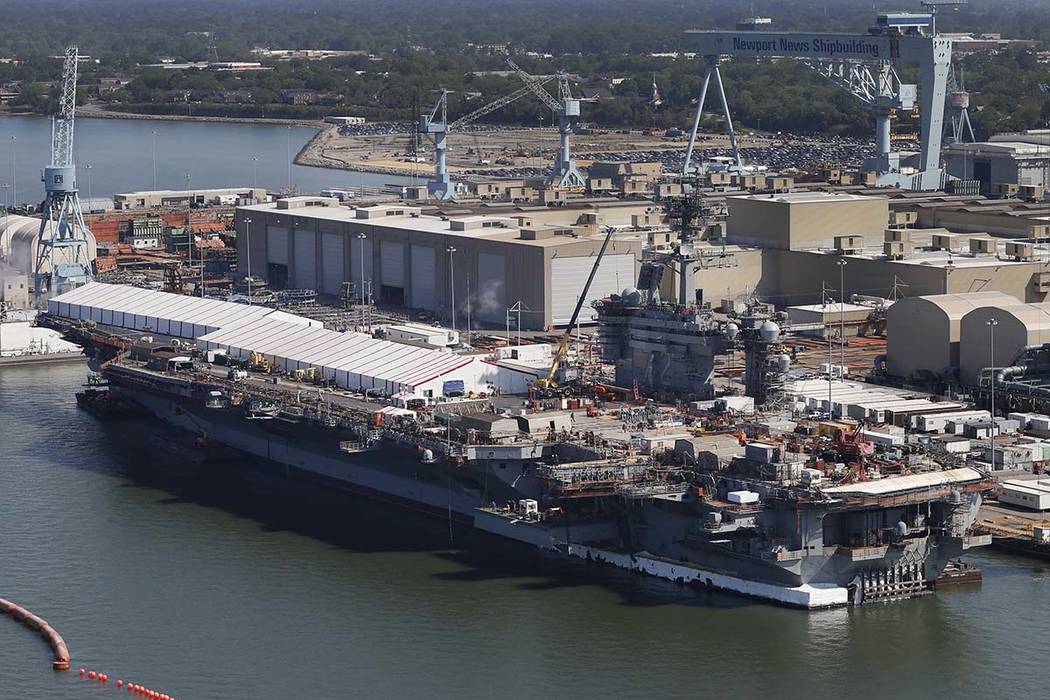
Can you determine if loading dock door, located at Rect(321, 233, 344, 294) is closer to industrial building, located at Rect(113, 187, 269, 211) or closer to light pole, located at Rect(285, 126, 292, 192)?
industrial building, located at Rect(113, 187, 269, 211)

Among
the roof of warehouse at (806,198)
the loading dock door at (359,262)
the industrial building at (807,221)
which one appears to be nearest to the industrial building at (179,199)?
the loading dock door at (359,262)

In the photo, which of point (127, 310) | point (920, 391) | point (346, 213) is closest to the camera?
point (920, 391)

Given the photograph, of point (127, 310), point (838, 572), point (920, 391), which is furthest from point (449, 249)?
point (838, 572)

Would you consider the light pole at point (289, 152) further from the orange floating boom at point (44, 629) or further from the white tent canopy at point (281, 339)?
the orange floating boom at point (44, 629)

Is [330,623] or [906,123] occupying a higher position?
[906,123]

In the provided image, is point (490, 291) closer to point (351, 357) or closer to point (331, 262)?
point (331, 262)

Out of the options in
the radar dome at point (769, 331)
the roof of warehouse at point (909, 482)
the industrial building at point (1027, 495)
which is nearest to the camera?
the roof of warehouse at point (909, 482)

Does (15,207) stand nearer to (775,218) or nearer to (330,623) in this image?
(775,218)
